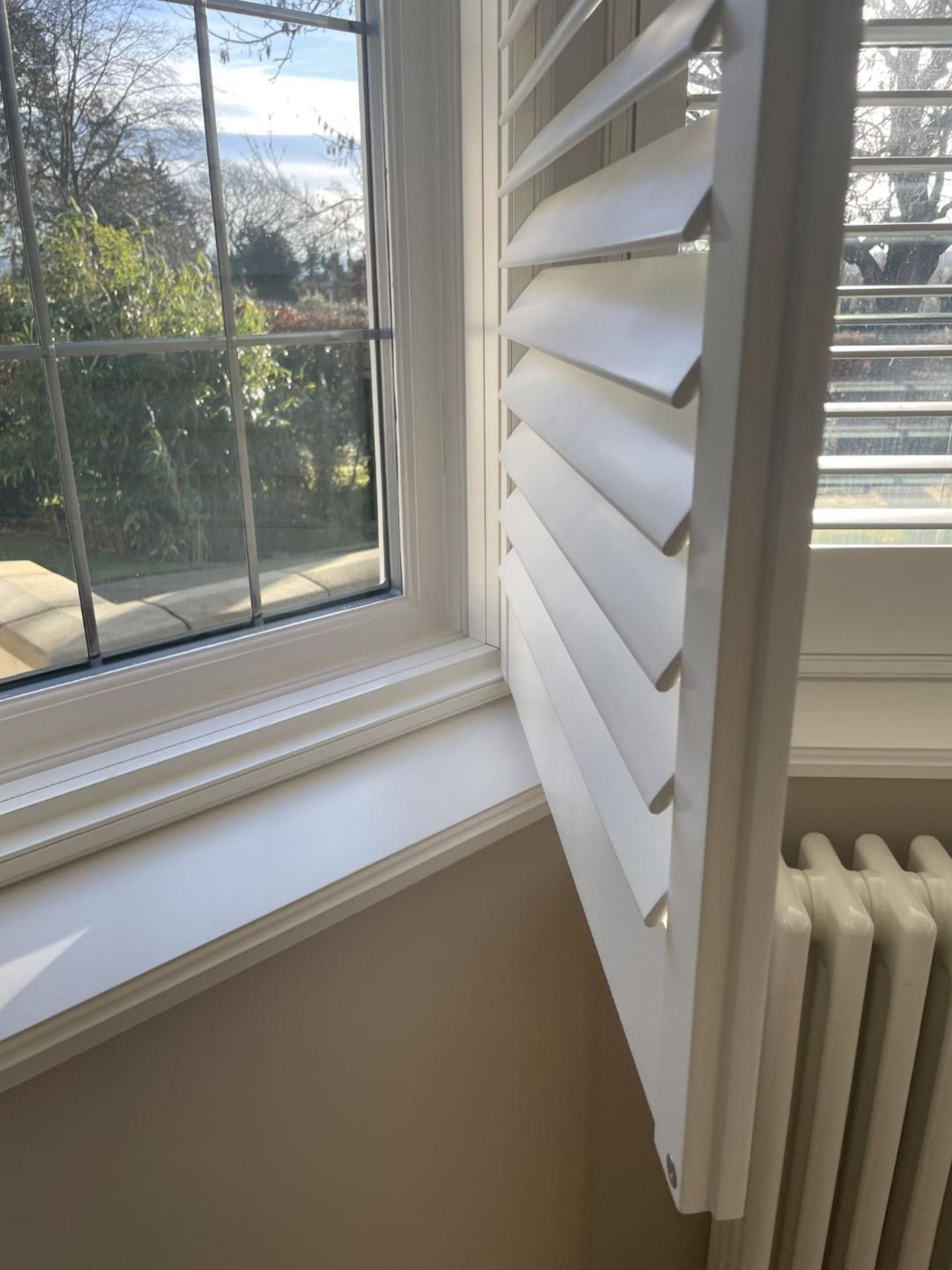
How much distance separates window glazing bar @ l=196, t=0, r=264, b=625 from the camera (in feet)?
2.72

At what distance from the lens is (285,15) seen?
34.4 inches

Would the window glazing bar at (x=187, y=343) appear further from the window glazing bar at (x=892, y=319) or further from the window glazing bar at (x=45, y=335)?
the window glazing bar at (x=892, y=319)

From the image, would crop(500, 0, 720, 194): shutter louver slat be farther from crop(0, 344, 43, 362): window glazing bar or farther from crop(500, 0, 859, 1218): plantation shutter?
crop(0, 344, 43, 362): window glazing bar

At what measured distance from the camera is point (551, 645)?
2.46 ft

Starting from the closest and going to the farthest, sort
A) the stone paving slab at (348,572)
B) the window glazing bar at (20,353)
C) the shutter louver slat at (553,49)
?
the shutter louver slat at (553,49), the window glazing bar at (20,353), the stone paving slab at (348,572)

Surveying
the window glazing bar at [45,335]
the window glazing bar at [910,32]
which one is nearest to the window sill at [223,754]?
the window glazing bar at [45,335]

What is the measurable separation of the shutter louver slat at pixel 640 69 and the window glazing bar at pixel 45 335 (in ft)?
1.41

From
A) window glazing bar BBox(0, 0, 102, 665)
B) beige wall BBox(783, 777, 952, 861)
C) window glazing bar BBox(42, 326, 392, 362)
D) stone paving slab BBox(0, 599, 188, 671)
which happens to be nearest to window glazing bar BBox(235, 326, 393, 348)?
window glazing bar BBox(42, 326, 392, 362)

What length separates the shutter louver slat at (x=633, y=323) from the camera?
16.2 inches

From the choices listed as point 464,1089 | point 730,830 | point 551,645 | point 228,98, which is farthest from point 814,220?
point 464,1089

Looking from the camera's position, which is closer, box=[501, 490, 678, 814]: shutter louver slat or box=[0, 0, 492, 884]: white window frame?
box=[501, 490, 678, 814]: shutter louver slat

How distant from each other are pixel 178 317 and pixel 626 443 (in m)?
0.54

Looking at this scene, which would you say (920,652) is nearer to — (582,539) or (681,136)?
(582,539)

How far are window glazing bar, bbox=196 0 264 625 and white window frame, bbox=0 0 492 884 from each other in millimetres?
86
